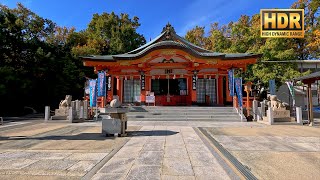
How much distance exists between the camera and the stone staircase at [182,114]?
15.2 m

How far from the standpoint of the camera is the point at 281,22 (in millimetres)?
18391

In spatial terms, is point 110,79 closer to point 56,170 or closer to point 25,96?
point 25,96

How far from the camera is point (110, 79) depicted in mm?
21375

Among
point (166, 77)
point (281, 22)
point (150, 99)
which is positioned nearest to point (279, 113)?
point (281, 22)

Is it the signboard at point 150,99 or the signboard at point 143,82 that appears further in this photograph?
the signboard at point 143,82

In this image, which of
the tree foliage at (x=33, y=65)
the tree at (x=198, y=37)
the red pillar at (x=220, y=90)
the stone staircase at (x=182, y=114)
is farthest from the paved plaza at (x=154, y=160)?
the tree at (x=198, y=37)

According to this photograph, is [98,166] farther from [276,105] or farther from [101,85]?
[101,85]

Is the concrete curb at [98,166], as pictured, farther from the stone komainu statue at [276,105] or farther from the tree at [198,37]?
the tree at [198,37]

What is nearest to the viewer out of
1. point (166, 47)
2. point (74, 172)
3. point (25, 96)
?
point (74, 172)

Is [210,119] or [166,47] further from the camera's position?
[166,47]

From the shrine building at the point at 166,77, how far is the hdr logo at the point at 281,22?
3.34 metres

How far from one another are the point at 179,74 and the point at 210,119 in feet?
22.6

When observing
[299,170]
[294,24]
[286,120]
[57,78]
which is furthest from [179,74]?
[299,170]

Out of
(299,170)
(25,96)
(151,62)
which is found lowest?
(299,170)
